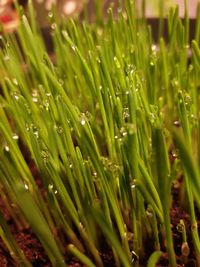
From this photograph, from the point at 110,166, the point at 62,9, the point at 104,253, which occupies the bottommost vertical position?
the point at 104,253

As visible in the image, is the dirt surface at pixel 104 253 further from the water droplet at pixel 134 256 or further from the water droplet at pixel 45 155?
the water droplet at pixel 45 155

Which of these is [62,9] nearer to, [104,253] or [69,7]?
[69,7]

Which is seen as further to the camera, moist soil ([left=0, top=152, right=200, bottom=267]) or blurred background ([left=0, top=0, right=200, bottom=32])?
blurred background ([left=0, top=0, right=200, bottom=32])

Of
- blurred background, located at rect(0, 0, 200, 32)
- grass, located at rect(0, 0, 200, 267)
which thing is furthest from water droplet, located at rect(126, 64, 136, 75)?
blurred background, located at rect(0, 0, 200, 32)

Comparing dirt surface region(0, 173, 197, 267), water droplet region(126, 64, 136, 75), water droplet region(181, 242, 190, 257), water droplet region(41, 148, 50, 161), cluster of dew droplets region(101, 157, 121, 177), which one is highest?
water droplet region(126, 64, 136, 75)

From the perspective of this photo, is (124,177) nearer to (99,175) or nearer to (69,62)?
(99,175)

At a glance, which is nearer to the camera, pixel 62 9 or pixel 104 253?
pixel 104 253

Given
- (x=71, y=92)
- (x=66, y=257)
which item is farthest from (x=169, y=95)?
(x=66, y=257)

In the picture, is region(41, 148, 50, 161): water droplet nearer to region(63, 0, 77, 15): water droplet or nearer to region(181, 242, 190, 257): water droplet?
region(181, 242, 190, 257): water droplet

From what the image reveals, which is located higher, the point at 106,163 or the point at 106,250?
the point at 106,163

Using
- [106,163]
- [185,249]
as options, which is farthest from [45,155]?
[185,249]

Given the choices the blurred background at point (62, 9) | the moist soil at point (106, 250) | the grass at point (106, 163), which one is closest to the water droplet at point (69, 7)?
the blurred background at point (62, 9)

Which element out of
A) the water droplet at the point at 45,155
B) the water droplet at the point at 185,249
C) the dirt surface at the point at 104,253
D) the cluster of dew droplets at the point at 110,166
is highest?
the water droplet at the point at 45,155
